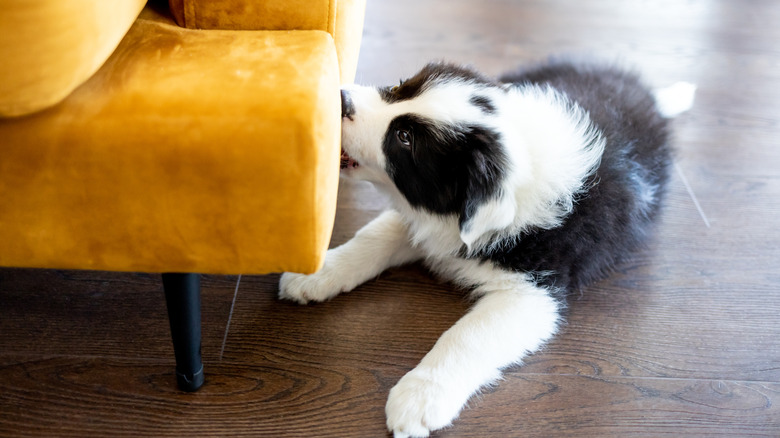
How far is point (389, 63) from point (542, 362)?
1425 millimetres

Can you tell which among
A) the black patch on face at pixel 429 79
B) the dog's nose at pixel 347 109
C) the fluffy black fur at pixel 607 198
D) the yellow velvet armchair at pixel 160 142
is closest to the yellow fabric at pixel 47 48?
the yellow velvet armchair at pixel 160 142

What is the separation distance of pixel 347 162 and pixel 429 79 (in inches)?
10.4

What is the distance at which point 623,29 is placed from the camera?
2941 mm

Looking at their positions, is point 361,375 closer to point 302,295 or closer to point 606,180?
point 302,295

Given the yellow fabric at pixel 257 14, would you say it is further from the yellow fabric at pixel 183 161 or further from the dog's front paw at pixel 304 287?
the dog's front paw at pixel 304 287

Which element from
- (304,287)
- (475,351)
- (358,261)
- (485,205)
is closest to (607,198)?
(485,205)

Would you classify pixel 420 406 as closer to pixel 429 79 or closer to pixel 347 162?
pixel 347 162

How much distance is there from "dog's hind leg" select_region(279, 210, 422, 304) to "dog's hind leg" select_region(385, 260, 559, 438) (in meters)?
0.20

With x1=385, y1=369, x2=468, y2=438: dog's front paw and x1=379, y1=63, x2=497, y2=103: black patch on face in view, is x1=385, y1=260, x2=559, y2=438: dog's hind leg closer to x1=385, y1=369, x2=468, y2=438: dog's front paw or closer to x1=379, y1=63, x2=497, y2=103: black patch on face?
x1=385, y1=369, x2=468, y2=438: dog's front paw

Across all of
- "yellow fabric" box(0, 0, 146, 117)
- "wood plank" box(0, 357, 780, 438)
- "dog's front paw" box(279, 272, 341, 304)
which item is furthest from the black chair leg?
"yellow fabric" box(0, 0, 146, 117)

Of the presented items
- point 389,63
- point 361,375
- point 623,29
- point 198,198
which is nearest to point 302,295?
point 361,375

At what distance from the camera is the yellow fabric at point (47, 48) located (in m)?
0.83

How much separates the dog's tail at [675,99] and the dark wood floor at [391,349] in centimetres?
27

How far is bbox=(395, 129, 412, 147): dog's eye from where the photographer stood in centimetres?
138
